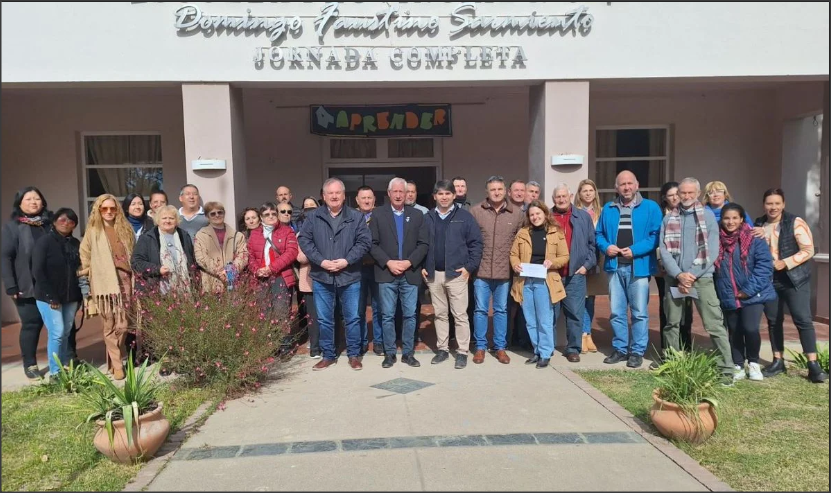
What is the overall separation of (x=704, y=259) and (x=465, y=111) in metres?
6.03

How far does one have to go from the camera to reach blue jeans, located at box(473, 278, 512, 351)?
6.21 meters

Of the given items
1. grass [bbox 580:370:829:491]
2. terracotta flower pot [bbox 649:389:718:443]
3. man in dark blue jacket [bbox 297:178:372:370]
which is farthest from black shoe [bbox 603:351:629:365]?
man in dark blue jacket [bbox 297:178:372:370]

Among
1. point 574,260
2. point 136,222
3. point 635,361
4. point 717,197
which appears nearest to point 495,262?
point 574,260


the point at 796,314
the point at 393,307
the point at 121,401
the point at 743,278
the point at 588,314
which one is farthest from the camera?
the point at 588,314

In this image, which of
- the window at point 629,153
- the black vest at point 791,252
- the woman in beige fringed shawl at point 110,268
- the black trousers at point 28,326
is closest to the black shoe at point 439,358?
the woman in beige fringed shawl at point 110,268

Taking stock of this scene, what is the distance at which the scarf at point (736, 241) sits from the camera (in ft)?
17.9

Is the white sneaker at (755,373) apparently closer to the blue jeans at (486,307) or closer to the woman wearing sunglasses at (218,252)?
the blue jeans at (486,307)

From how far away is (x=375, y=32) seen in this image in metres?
7.08

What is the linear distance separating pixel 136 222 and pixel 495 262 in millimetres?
3893

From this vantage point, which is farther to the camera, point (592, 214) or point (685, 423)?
point (592, 214)

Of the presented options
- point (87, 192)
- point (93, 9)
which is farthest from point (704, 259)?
point (87, 192)

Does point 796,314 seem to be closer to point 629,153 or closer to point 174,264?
point 629,153

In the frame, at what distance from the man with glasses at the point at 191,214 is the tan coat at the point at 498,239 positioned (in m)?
3.09

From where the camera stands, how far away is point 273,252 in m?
6.45
